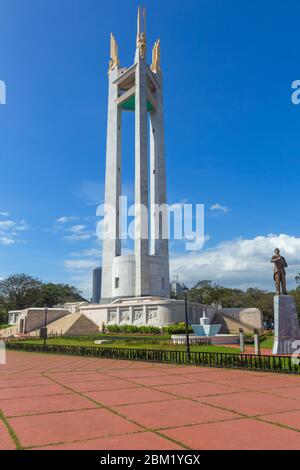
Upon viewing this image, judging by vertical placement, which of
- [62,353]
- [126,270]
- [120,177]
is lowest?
[62,353]

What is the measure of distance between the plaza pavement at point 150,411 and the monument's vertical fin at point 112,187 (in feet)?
135

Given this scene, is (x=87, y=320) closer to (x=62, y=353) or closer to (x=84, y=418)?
(x=62, y=353)

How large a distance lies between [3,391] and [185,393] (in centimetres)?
498

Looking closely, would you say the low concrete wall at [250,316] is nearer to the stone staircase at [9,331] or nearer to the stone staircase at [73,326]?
the stone staircase at [73,326]

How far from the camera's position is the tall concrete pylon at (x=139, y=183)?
52.0m

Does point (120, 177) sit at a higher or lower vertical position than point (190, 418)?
higher

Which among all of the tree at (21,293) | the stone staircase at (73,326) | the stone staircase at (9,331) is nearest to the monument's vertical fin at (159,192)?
the stone staircase at (73,326)

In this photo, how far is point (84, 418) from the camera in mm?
7238

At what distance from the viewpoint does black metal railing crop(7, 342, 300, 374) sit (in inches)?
571

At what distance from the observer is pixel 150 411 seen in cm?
776

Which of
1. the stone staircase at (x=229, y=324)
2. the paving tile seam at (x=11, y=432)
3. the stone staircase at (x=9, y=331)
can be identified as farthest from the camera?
the stone staircase at (x=229, y=324)

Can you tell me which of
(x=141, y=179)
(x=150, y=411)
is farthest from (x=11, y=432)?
(x=141, y=179)
